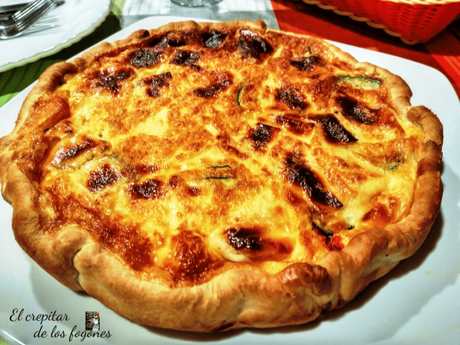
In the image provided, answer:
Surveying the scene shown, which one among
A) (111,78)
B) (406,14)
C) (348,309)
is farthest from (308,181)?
(406,14)

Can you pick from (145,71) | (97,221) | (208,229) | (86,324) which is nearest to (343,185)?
(208,229)

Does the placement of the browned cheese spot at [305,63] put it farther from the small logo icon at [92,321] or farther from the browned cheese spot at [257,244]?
the small logo icon at [92,321]

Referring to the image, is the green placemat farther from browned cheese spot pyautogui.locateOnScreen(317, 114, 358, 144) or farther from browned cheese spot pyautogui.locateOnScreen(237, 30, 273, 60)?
browned cheese spot pyautogui.locateOnScreen(317, 114, 358, 144)

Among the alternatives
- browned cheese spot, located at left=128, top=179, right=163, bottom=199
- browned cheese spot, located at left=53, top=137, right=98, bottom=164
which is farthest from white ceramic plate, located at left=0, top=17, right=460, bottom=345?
browned cheese spot, located at left=128, top=179, right=163, bottom=199

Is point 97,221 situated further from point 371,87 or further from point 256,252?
point 371,87

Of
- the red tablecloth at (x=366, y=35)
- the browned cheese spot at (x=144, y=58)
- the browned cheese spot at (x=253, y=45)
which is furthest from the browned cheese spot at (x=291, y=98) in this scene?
the red tablecloth at (x=366, y=35)

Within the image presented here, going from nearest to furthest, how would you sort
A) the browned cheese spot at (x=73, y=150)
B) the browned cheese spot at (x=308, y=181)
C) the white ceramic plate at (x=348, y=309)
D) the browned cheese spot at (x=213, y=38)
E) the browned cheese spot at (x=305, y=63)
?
the white ceramic plate at (x=348, y=309) < the browned cheese spot at (x=308, y=181) < the browned cheese spot at (x=73, y=150) < the browned cheese spot at (x=305, y=63) < the browned cheese spot at (x=213, y=38)
